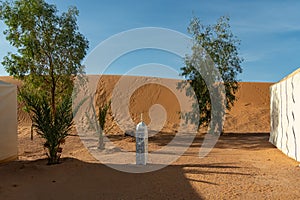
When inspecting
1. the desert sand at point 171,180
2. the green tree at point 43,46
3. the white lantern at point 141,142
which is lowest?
the desert sand at point 171,180

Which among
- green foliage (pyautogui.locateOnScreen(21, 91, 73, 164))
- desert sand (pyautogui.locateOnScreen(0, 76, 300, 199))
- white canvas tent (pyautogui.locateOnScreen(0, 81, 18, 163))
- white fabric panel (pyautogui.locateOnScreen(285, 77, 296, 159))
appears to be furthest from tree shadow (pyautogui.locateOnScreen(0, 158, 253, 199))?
white fabric panel (pyautogui.locateOnScreen(285, 77, 296, 159))

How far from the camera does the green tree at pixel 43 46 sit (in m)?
11.6

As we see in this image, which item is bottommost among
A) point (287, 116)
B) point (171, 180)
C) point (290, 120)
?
point (171, 180)

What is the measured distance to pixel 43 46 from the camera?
1200cm

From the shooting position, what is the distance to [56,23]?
39.9 feet

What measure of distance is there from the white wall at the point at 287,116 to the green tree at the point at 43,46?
8.07 m

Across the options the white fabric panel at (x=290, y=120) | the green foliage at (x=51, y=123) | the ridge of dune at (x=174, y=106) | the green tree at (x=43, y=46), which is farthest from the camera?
the ridge of dune at (x=174, y=106)

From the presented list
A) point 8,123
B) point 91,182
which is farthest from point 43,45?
point 91,182

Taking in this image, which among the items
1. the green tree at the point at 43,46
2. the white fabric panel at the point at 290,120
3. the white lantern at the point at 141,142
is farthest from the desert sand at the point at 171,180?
the green tree at the point at 43,46

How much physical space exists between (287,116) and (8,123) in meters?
7.63

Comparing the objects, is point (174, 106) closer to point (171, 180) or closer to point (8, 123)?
point (8, 123)

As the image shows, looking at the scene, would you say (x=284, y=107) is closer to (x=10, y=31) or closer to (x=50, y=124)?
(x=50, y=124)

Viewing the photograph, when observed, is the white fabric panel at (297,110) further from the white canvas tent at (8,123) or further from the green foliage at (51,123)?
the white canvas tent at (8,123)

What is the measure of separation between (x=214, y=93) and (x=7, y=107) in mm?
8911
